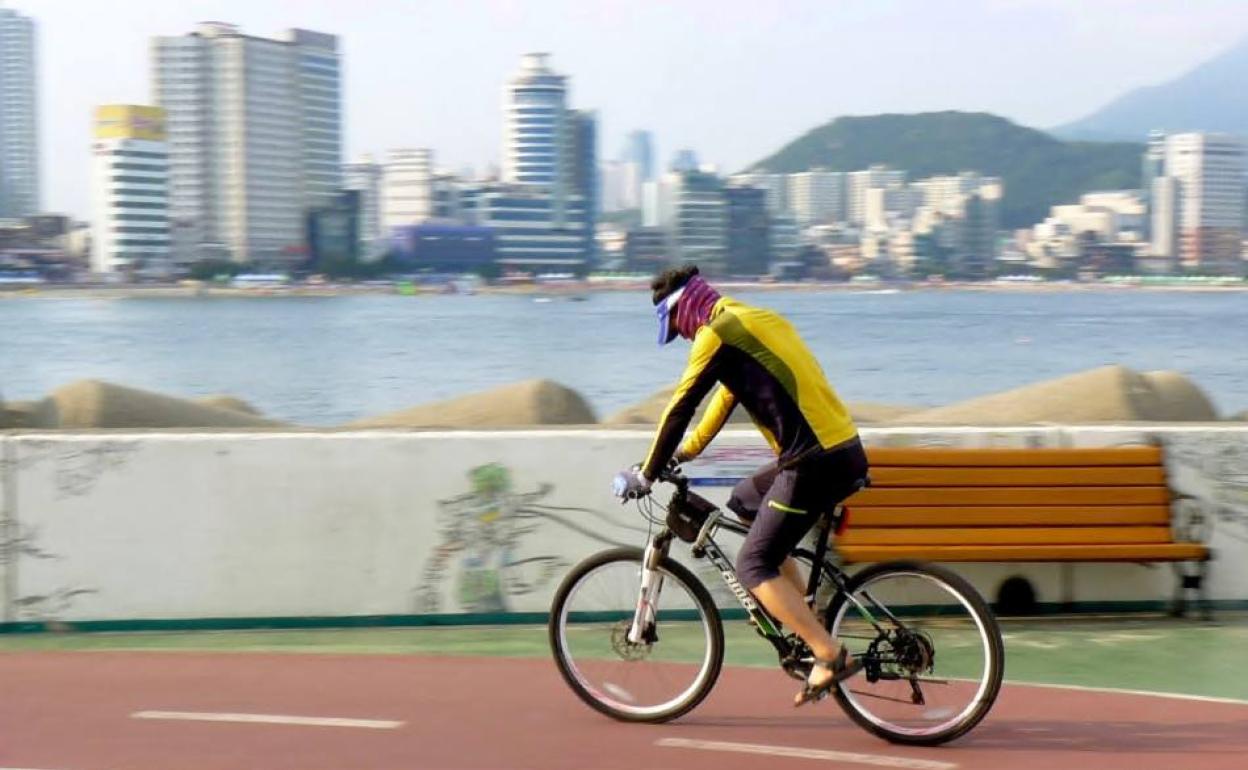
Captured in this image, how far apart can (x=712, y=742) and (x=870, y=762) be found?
0.56m

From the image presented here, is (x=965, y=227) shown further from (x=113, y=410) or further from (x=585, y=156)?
(x=113, y=410)

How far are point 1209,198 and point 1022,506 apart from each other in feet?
499

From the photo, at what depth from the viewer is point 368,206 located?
153750mm

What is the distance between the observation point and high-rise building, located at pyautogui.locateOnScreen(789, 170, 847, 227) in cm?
14962

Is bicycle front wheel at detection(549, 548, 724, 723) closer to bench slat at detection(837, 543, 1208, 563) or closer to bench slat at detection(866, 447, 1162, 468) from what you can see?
bench slat at detection(837, 543, 1208, 563)

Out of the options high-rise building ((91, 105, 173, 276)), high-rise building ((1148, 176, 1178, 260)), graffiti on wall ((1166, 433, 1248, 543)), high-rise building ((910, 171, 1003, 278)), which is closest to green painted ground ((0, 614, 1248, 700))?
graffiti on wall ((1166, 433, 1248, 543))

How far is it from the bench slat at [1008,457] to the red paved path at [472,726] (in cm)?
163

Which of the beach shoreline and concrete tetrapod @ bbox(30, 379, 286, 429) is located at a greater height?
concrete tetrapod @ bbox(30, 379, 286, 429)

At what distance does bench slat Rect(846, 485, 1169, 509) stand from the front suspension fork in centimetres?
221

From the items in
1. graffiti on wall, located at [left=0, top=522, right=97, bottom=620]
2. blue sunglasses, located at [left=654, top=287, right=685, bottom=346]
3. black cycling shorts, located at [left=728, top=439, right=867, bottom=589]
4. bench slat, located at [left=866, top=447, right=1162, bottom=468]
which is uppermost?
blue sunglasses, located at [left=654, top=287, right=685, bottom=346]

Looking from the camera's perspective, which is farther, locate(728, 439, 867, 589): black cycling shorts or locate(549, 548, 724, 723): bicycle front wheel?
locate(549, 548, 724, 723): bicycle front wheel

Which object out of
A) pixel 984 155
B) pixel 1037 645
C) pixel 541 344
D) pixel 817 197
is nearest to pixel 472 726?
pixel 1037 645

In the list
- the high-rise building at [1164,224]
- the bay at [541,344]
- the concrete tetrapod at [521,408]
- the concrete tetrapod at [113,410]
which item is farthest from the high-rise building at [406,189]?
the concrete tetrapod at [521,408]

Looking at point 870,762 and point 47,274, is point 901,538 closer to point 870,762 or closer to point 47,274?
point 870,762
